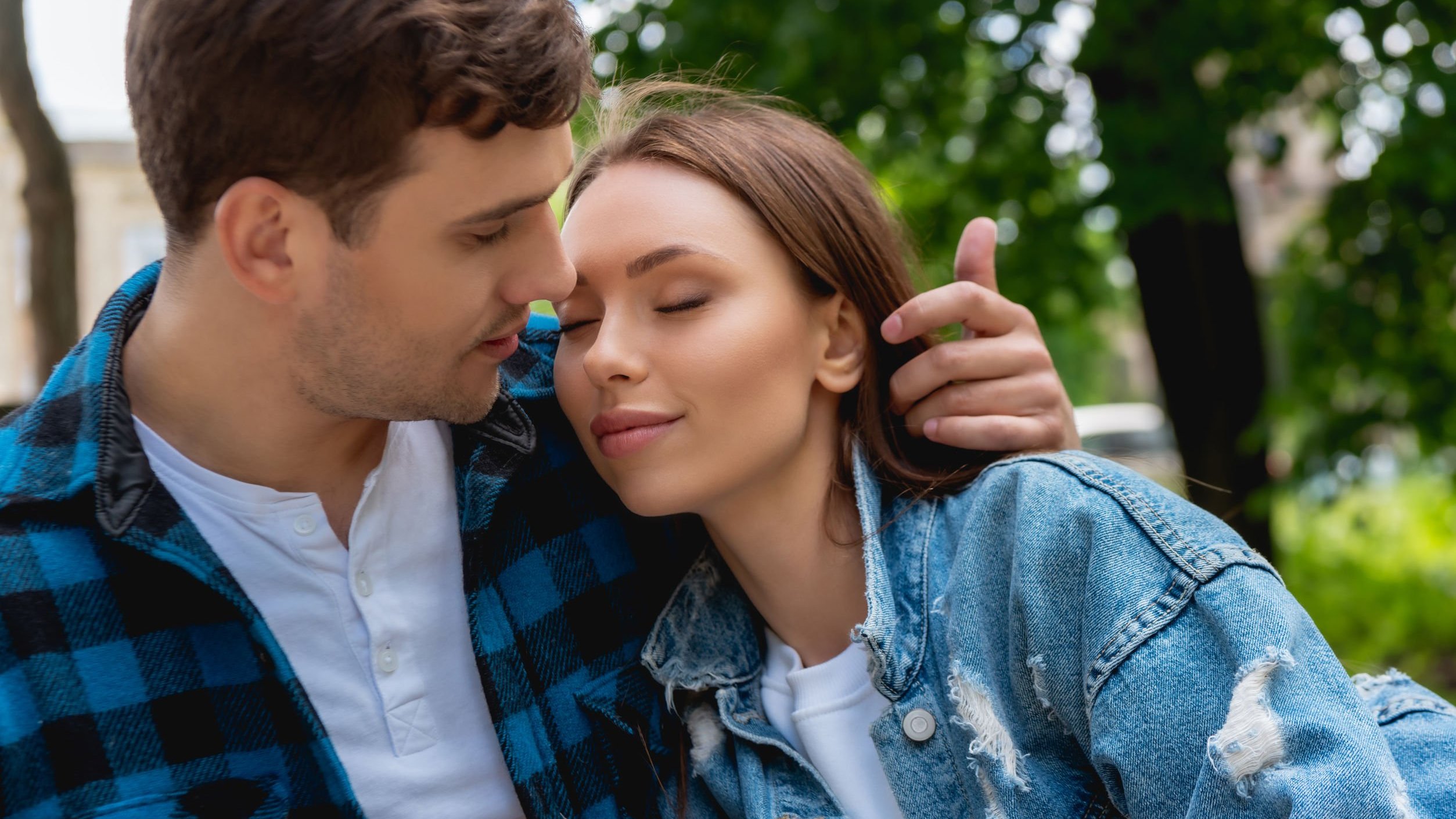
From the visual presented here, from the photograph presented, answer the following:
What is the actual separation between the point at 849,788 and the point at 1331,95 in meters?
4.20

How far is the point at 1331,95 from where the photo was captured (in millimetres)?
5129

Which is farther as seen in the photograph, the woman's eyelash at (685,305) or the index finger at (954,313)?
the index finger at (954,313)

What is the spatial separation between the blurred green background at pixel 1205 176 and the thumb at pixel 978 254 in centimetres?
167

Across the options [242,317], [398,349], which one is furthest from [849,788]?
[242,317]

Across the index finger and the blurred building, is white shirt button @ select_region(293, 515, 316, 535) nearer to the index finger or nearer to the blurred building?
the index finger

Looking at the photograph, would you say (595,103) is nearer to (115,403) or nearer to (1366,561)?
(115,403)

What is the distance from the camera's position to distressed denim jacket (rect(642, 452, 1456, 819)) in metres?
1.71

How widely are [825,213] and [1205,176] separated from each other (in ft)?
9.47

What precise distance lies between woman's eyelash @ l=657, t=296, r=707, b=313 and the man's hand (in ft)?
1.27

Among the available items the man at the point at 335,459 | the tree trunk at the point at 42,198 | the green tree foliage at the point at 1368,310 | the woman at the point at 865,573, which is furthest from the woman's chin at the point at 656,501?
the green tree foliage at the point at 1368,310

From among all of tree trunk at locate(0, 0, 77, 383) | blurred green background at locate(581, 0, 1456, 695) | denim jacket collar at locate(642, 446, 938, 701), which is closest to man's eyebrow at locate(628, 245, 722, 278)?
denim jacket collar at locate(642, 446, 938, 701)

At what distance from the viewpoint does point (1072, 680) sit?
6.28 ft

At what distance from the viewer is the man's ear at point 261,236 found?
2145 mm

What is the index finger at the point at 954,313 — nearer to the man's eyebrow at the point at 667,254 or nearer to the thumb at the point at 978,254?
the thumb at the point at 978,254
